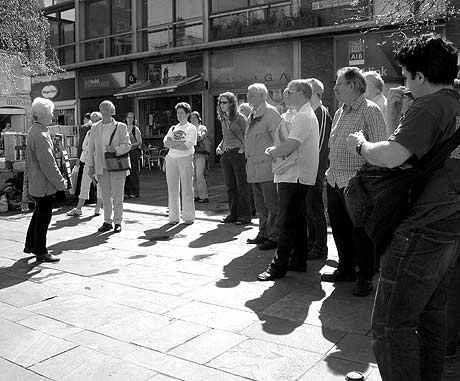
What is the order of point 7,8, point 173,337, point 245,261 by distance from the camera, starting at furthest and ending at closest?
point 7,8
point 245,261
point 173,337

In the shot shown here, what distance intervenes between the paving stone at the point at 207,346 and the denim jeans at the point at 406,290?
1.27 m

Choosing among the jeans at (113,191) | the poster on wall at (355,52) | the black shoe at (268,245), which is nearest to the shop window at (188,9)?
the poster on wall at (355,52)

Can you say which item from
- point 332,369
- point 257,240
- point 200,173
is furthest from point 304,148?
point 200,173

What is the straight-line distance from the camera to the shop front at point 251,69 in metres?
18.5

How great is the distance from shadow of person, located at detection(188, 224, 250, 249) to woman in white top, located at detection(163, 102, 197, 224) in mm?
628

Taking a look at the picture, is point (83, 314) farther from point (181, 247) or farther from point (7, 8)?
point (7, 8)

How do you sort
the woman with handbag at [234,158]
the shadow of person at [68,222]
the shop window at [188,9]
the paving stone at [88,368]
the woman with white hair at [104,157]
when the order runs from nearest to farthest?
the paving stone at [88,368]
the woman with white hair at [104,157]
the woman with handbag at [234,158]
the shadow of person at [68,222]
the shop window at [188,9]

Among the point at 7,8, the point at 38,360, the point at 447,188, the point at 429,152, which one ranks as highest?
the point at 7,8

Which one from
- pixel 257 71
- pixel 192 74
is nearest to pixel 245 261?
pixel 257 71

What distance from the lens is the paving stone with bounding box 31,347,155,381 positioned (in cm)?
311

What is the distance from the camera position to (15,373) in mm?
3195

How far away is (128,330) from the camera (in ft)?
12.6

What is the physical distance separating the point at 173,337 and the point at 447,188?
215cm

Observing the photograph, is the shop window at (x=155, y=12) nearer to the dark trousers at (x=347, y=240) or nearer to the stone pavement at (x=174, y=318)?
the stone pavement at (x=174, y=318)
